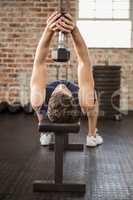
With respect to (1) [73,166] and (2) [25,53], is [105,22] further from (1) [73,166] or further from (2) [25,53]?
(1) [73,166]

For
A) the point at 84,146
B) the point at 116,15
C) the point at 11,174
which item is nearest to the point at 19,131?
the point at 84,146

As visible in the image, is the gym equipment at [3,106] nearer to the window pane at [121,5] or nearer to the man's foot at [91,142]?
the window pane at [121,5]

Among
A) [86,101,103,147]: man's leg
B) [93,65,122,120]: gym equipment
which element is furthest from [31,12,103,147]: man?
[93,65,122,120]: gym equipment

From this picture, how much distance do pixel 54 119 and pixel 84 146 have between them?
1.79 metres

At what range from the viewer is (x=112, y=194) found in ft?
10.3

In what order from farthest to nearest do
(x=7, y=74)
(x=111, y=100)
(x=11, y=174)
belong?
(x=7, y=74) → (x=111, y=100) → (x=11, y=174)

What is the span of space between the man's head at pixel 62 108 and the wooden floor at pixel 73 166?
0.55 meters

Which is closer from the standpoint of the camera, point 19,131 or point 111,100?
point 19,131

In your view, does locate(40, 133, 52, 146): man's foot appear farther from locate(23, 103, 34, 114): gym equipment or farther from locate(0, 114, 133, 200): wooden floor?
locate(23, 103, 34, 114): gym equipment

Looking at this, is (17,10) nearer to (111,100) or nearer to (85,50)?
(111,100)

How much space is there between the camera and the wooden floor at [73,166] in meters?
3.16

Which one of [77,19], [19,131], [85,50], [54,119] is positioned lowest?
[19,131]

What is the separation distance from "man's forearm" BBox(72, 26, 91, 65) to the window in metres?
4.55

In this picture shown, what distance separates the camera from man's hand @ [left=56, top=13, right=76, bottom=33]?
3.09 m
